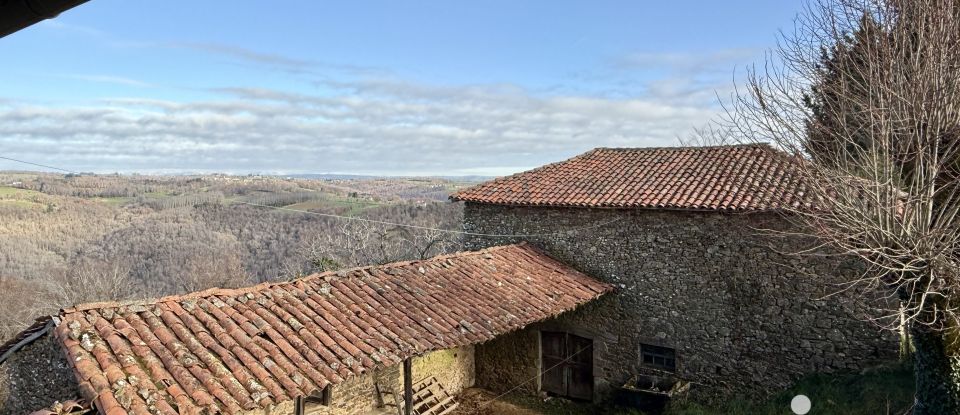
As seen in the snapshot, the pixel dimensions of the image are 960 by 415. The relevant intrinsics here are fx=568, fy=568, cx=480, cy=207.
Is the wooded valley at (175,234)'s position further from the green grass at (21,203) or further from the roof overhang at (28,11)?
Result: the roof overhang at (28,11)

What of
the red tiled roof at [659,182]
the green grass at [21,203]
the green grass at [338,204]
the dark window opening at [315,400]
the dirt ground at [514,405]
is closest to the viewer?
the dark window opening at [315,400]

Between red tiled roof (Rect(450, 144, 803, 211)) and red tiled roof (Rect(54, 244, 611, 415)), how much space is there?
252cm

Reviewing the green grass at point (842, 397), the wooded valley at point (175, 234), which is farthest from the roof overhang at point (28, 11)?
the wooded valley at point (175, 234)

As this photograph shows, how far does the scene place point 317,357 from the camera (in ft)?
20.8

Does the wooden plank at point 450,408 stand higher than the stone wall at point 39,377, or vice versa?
the stone wall at point 39,377

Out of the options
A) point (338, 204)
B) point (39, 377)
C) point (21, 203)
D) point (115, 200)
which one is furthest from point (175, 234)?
point (39, 377)

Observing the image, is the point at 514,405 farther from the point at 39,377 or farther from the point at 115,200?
the point at 115,200

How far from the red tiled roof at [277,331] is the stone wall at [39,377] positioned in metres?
0.44

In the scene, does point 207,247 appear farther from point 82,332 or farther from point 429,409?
point 82,332

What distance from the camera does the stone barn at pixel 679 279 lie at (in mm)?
9625

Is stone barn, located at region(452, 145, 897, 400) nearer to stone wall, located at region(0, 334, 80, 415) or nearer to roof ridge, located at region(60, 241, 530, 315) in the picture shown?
roof ridge, located at region(60, 241, 530, 315)

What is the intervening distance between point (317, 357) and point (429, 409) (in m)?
4.75

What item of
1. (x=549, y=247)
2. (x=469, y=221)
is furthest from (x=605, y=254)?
(x=469, y=221)

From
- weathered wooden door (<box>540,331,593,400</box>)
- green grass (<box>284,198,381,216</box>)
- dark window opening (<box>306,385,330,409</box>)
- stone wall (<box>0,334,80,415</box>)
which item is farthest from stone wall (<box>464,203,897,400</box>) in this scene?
green grass (<box>284,198,381,216</box>)
